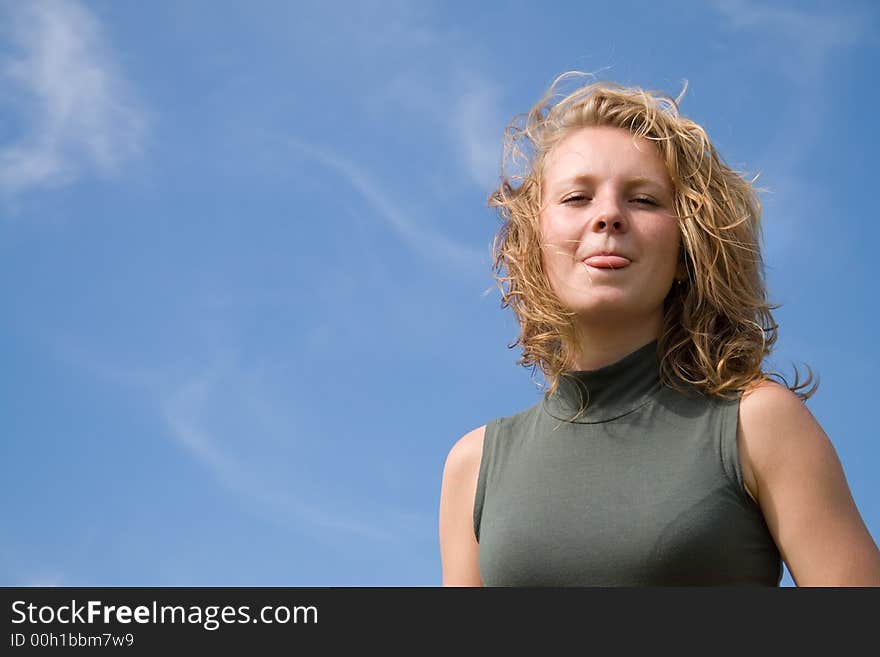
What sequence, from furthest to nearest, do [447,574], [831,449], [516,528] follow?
1. [447,574]
2. [516,528]
3. [831,449]

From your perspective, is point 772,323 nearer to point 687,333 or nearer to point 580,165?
point 687,333

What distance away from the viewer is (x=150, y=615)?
3723 mm

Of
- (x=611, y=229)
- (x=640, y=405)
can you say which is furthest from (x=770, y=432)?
(x=611, y=229)

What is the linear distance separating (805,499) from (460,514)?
4.85 feet

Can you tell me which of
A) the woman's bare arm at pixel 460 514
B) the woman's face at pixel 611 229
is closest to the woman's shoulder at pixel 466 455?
the woman's bare arm at pixel 460 514

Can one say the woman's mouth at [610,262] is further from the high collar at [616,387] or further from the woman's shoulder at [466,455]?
the woman's shoulder at [466,455]

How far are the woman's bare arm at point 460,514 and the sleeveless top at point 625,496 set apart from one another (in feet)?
0.40

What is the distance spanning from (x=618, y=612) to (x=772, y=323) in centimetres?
143

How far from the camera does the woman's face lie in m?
3.99

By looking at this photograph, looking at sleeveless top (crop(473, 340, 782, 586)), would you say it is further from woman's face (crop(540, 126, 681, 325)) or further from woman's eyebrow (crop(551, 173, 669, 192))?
woman's eyebrow (crop(551, 173, 669, 192))

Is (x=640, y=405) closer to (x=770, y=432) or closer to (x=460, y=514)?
(x=770, y=432)

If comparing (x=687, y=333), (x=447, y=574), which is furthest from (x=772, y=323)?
(x=447, y=574)

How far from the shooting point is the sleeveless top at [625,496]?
11.8 ft

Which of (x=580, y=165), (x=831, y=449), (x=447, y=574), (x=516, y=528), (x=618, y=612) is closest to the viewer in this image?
(x=618, y=612)
